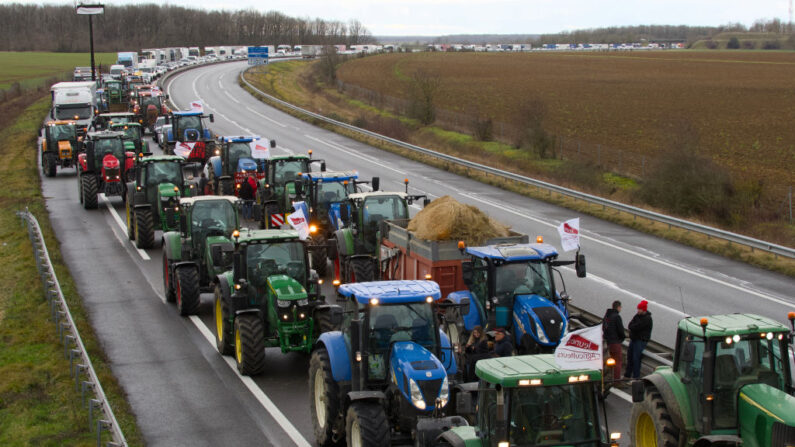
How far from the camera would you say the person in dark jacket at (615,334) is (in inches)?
624

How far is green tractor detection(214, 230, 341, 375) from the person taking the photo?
16672 millimetres

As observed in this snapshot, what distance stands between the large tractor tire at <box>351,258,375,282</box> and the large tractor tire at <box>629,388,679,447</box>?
10106mm

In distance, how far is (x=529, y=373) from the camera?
32.7 ft

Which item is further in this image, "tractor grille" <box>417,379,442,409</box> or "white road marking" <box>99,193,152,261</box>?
"white road marking" <box>99,193,152,261</box>

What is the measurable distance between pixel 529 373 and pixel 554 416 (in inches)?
21.0

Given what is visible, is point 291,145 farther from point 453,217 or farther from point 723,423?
point 723,423

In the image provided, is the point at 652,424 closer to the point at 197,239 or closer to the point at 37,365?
the point at 37,365

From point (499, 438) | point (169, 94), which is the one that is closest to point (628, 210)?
point (499, 438)

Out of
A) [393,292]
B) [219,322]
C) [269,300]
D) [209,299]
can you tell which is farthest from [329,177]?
[393,292]

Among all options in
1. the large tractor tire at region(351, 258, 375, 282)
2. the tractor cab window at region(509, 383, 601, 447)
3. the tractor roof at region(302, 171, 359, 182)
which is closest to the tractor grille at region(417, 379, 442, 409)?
the tractor cab window at region(509, 383, 601, 447)

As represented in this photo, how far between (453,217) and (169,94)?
61.3 metres

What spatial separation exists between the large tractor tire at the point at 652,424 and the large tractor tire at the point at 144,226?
19.5m

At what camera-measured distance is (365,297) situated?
1259cm

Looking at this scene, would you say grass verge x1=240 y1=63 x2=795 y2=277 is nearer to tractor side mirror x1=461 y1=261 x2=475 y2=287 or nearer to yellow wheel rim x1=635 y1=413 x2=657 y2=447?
tractor side mirror x1=461 y1=261 x2=475 y2=287
